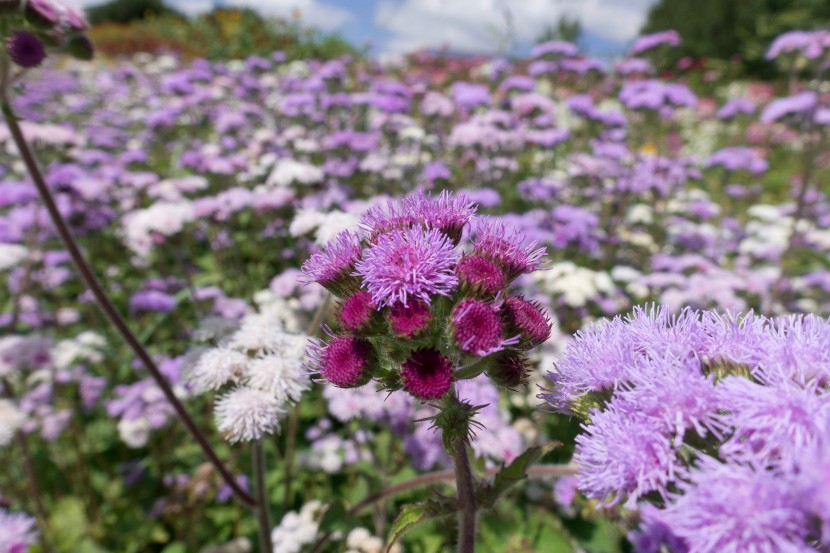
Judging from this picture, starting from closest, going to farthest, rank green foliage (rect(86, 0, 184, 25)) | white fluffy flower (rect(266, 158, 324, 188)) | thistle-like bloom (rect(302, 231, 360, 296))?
1. thistle-like bloom (rect(302, 231, 360, 296))
2. white fluffy flower (rect(266, 158, 324, 188))
3. green foliage (rect(86, 0, 184, 25))

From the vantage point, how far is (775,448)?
88cm

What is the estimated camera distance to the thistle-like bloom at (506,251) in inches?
55.9

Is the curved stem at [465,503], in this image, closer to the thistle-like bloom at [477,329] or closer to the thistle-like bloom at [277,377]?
the thistle-like bloom at [477,329]

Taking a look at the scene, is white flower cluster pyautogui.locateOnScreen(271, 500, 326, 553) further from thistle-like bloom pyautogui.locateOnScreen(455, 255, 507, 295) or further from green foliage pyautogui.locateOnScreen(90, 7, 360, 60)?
green foliage pyautogui.locateOnScreen(90, 7, 360, 60)

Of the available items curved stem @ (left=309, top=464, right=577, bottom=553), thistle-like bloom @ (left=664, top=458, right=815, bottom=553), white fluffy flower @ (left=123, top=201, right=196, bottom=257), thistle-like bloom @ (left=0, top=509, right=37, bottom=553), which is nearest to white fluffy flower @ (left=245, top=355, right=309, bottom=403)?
curved stem @ (left=309, top=464, right=577, bottom=553)

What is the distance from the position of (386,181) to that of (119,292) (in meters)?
2.74

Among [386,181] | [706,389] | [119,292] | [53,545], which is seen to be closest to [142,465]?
[53,545]

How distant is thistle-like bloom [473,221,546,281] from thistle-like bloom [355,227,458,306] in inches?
6.5

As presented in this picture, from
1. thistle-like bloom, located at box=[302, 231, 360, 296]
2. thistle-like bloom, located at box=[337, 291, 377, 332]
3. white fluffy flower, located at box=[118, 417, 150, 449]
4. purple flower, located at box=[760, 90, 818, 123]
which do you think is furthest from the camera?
purple flower, located at box=[760, 90, 818, 123]

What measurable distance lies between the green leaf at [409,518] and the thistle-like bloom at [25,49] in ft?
6.79

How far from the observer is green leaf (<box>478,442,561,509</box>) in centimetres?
131

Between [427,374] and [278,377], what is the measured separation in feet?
2.70

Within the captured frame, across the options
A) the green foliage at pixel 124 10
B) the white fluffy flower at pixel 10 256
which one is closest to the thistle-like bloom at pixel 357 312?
the white fluffy flower at pixel 10 256

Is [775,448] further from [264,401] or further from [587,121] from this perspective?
[587,121]
